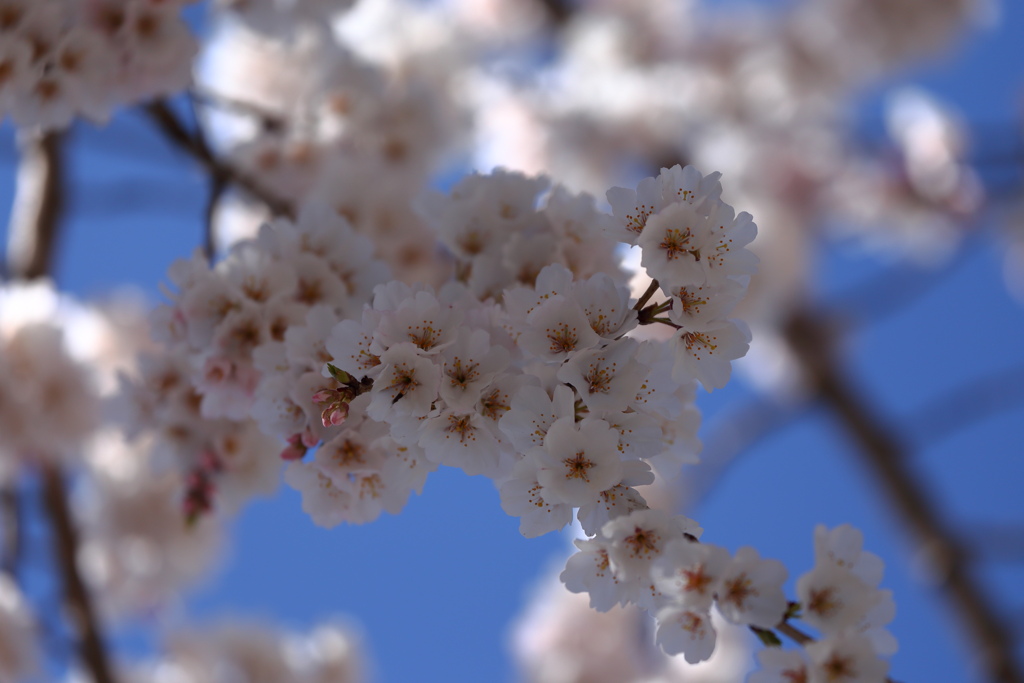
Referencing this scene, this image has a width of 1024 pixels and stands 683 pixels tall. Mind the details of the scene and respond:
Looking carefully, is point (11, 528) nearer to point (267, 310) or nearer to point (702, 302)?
point (267, 310)

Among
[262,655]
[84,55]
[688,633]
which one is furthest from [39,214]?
[688,633]

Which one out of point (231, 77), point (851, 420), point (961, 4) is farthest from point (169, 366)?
point (961, 4)

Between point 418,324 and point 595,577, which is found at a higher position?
point 418,324

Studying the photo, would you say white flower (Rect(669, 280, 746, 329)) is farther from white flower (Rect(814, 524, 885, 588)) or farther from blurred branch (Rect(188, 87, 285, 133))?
blurred branch (Rect(188, 87, 285, 133))

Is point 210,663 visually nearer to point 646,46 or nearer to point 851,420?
point 851,420

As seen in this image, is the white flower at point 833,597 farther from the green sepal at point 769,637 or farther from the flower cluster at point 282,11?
the flower cluster at point 282,11

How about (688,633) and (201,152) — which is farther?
(201,152)

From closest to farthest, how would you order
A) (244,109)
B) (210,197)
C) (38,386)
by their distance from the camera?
(210,197), (244,109), (38,386)
